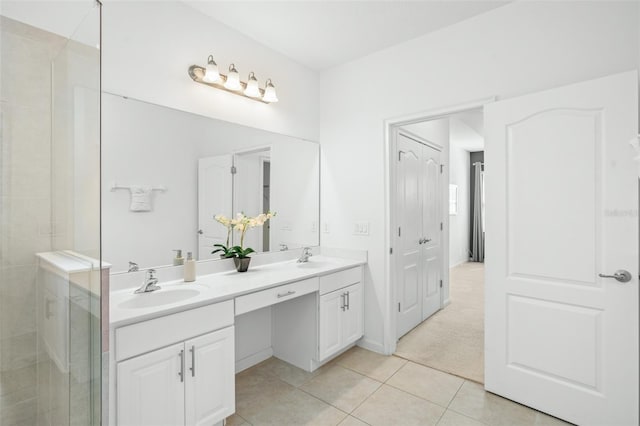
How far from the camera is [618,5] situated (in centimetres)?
176

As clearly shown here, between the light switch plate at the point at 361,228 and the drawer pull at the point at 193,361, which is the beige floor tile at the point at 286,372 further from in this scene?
the light switch plate at the point at 361,228

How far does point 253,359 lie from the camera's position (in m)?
2.56

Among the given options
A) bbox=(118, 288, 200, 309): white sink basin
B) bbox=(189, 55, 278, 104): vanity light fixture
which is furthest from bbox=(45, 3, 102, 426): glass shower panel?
bbox=(189, 55, 278, 104): vanity light fixture

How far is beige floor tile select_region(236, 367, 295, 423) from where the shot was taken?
2.00 meters

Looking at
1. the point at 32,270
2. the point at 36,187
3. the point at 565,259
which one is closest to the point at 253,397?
the point at 32,270

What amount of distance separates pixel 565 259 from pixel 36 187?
8.91 feet

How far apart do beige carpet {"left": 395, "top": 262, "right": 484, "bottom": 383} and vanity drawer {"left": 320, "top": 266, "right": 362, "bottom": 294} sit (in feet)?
2.45

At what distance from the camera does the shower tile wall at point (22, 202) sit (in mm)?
1421

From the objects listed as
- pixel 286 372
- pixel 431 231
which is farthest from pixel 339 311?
pixel 431 231

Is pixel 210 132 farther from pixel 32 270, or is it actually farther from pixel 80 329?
pixel 80 329

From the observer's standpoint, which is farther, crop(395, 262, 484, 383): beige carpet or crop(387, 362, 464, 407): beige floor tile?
crop(395, 262, 484, 383): beige carpet

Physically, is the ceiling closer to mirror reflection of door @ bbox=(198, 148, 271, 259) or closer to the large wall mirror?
the large wall mirror

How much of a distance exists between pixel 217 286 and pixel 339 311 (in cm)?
104

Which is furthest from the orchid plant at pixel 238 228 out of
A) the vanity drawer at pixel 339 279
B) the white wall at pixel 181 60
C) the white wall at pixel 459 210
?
the white wall at pixel 459 210
